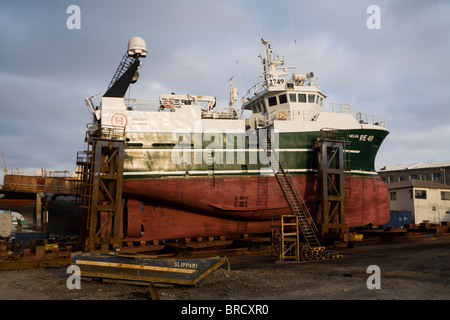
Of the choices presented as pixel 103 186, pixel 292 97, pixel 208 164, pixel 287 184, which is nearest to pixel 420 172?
pixel 292 97

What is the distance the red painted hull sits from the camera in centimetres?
2103

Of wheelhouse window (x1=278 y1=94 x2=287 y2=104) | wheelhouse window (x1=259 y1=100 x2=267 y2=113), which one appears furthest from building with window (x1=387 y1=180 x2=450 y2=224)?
wheelhouse window (x1=259 y1=100 x2=267 y2=113)

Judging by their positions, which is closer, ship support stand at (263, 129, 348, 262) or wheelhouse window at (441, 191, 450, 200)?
ship support stand at (263, 129, 348, 262)

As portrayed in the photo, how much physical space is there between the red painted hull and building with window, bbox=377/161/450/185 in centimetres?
4994

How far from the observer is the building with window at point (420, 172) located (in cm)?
6325

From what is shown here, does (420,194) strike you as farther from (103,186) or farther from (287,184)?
(103,186)

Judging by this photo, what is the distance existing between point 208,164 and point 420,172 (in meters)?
60.0

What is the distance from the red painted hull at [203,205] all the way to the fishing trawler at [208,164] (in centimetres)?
6

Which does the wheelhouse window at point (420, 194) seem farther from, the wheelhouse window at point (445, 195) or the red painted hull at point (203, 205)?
the red painted hull at point (203, 205)

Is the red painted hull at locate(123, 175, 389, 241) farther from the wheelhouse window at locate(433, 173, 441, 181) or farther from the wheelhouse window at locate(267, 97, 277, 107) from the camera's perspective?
the wheelhouse window at locate(433, 173, 441, 181)

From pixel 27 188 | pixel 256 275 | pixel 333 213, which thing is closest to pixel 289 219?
pixel 333 213

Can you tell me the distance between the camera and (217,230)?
2273 centimetres

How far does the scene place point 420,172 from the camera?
67250 mm

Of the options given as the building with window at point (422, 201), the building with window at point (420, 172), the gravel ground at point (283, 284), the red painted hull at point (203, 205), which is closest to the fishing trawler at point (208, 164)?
the red painted hull at point (203, 205)
